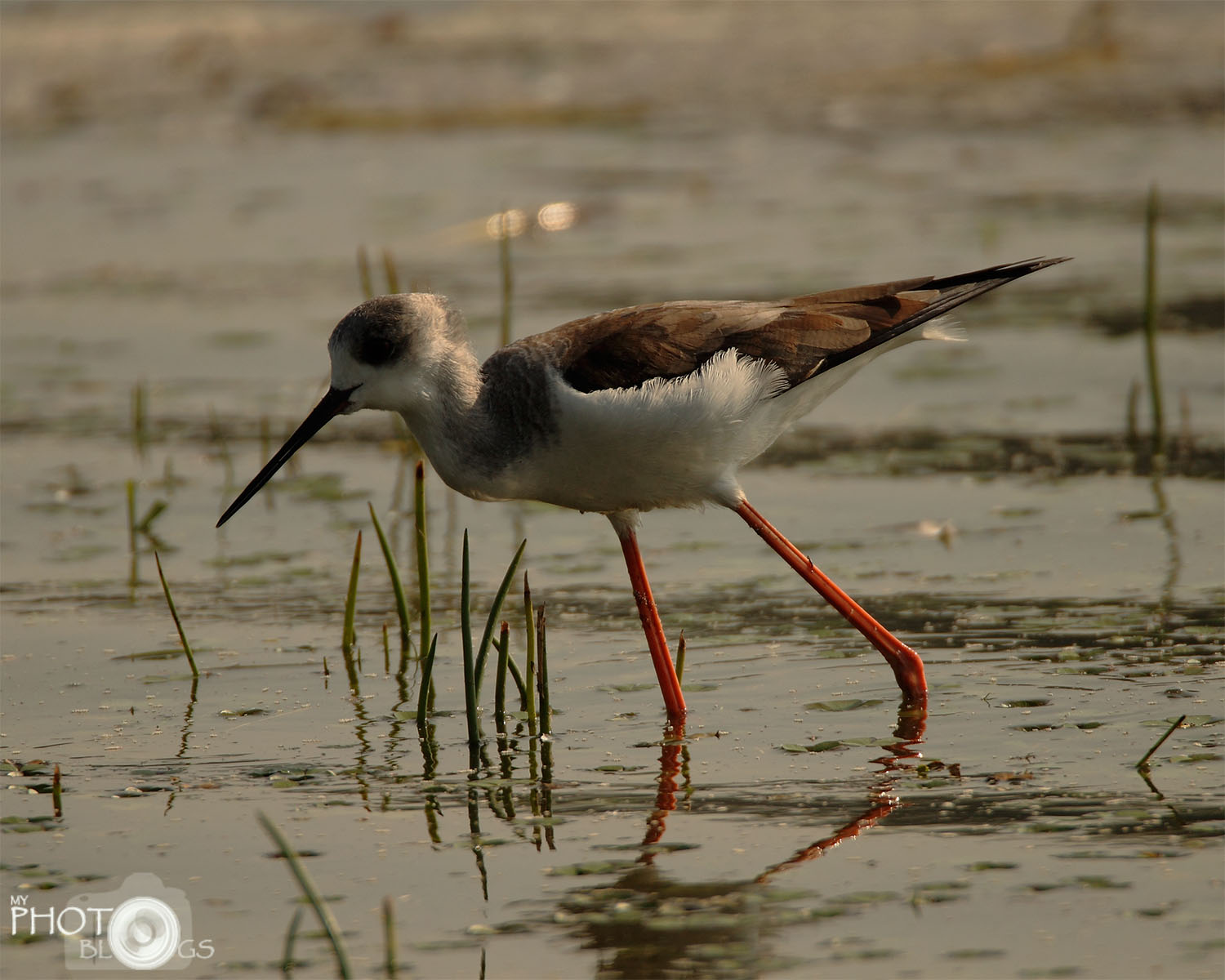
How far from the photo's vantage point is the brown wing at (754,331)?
5.51m

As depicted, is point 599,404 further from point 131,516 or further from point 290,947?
point 131,516

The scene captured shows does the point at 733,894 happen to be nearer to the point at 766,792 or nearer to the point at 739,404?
the point at 766,792

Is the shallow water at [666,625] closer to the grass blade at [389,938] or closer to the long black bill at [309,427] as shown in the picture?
the grass blade at [389,938]

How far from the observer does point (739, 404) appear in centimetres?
561

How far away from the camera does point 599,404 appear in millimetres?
5301

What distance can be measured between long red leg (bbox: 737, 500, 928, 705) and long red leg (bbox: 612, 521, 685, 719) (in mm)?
399

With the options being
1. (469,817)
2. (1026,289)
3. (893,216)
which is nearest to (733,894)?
(469,817)

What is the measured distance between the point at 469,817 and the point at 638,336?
1762 mm

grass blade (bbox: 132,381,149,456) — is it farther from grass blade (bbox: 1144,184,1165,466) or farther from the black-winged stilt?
grass blade (bbox: 1144,184,1165,466)

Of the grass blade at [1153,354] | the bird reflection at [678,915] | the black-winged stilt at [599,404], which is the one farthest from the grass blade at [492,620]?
the grass blade at [1153,354]

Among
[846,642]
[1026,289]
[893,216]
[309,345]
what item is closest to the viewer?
[846,642]

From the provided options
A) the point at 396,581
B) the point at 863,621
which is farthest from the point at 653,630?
the point at 396,581

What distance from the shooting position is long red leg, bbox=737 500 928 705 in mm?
5469

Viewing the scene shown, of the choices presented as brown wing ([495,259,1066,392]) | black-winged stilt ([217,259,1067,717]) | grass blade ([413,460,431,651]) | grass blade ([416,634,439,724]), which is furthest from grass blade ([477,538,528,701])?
brown wing ([495,259,1066,392])
